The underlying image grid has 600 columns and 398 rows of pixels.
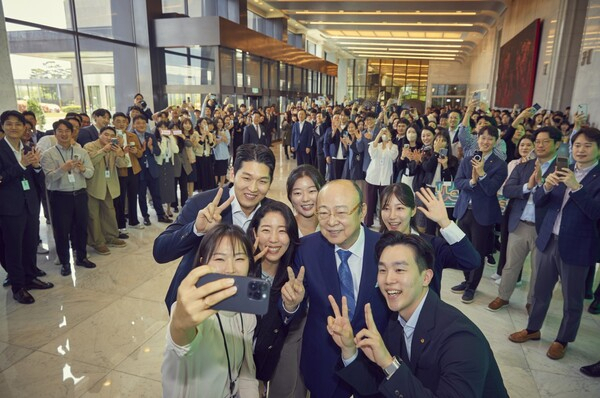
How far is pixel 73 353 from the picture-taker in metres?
3.08

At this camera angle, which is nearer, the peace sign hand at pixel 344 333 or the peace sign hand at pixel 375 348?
the peace sign hand at pixel 375 348

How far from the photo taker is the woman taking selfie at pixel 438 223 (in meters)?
1.97

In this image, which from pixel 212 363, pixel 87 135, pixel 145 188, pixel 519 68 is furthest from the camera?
pixel 519 68

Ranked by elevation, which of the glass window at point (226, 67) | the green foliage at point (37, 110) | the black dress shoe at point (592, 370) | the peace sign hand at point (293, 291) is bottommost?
the black dress shoe at point (592, 370)

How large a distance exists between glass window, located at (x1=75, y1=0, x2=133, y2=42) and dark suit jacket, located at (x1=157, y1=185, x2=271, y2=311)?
8.87m

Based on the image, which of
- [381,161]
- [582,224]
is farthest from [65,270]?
[582,224]

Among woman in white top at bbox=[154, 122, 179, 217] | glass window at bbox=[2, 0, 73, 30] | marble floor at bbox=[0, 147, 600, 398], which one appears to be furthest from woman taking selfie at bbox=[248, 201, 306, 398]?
glass window at bbox=[2, 0, 73, 30]

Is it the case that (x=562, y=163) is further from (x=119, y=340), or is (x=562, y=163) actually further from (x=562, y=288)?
(x=119, y=340)

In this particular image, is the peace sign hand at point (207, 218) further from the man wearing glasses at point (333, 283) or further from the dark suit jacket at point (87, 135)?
the dark suit jacket at point (87, 135)

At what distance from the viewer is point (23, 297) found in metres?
3.85

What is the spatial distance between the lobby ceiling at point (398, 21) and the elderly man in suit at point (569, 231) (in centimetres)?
1342

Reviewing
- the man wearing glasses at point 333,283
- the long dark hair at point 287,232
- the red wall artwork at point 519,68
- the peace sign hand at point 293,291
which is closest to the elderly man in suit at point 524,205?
the man wearing glasses at point 333,283

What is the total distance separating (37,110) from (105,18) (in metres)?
3.60

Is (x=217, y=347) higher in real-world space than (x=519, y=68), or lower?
lower
